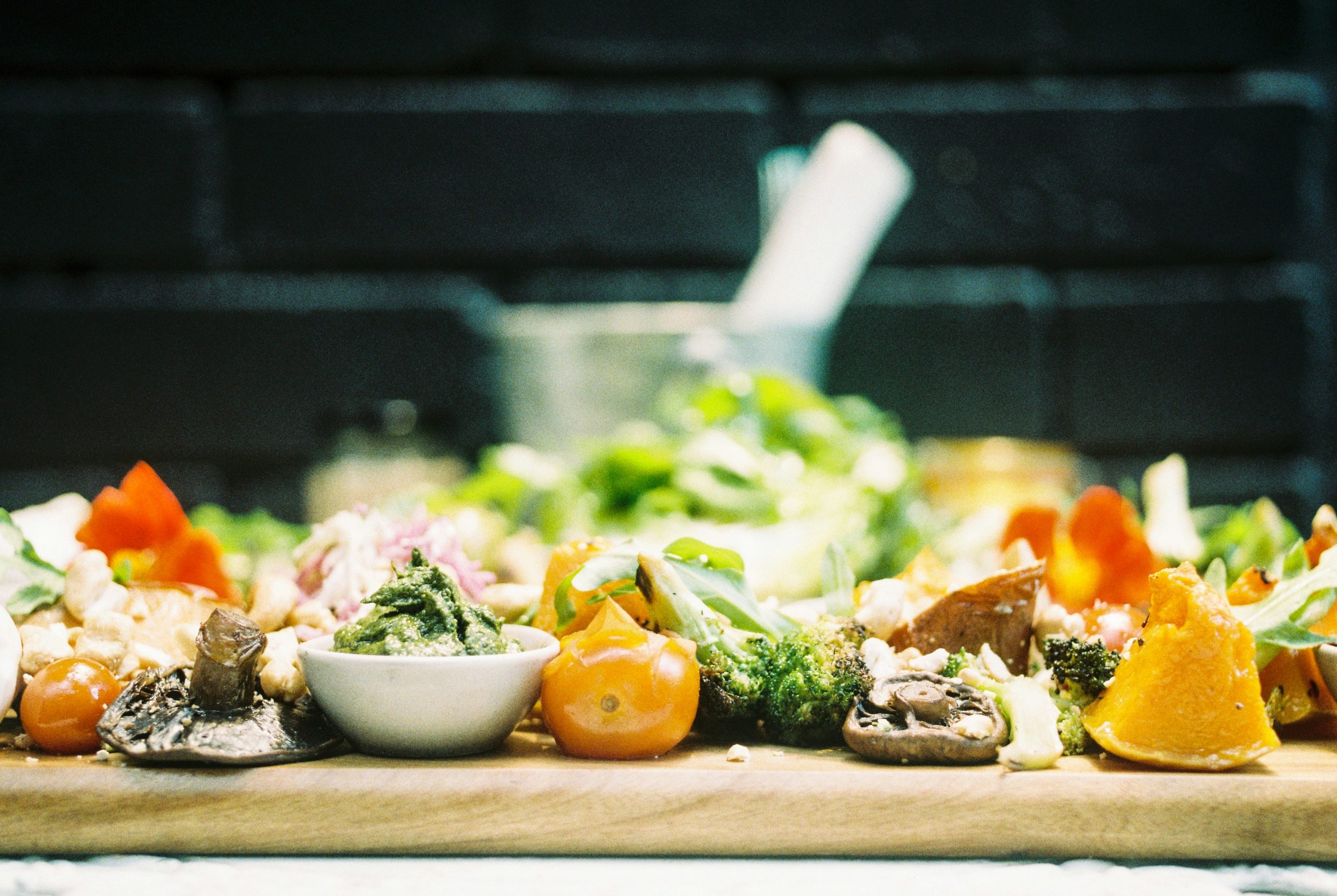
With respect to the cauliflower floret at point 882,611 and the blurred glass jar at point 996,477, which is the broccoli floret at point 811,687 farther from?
the blurred glass jar at point 996,477

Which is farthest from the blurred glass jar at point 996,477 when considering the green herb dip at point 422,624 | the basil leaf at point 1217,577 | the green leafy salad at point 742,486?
the green herb dip at point 422,624

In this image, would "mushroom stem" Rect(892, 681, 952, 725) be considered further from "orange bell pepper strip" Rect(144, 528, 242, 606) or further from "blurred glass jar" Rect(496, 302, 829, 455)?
"blurred glass jar" Rect(496, 302, 829, 455)

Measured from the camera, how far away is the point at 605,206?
7.80 ft

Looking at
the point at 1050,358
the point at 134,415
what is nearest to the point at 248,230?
the point at 134,415

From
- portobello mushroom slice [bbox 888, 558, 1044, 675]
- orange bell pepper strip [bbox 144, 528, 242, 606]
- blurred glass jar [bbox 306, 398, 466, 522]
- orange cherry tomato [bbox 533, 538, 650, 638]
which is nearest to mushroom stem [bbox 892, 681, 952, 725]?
portobello mushroom slice [bbox 888, 558, 1044, 675]

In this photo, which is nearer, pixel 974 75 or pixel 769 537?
pixel 769 537

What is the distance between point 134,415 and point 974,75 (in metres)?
2.15

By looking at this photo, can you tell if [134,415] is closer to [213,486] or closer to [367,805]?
[213,486]

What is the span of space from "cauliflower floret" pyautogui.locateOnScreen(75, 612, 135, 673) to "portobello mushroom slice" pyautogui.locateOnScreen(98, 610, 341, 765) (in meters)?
0.06

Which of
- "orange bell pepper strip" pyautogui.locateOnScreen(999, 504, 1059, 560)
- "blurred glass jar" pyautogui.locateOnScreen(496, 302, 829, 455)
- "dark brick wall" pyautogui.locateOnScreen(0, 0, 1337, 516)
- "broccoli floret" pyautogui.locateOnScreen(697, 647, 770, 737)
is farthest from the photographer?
"dark brick wall" pyautogui.locateOnScreen(0, 0, 1337, 516)

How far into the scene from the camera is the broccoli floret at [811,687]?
729 millimetres

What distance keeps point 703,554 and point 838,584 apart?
0.42 feet

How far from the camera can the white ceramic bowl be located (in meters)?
0.68

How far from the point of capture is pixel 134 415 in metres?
2.38
